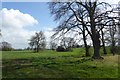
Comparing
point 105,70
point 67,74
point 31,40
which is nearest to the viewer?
point 67,74

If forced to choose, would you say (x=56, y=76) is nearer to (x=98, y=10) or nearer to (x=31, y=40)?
(x=98, y=10)

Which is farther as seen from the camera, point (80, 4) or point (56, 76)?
point (80, 4)

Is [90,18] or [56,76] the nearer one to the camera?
[56,76]

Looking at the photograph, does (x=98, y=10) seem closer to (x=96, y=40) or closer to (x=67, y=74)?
(x=96, y=40)

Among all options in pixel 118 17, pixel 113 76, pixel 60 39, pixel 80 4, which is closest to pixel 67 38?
pixel 60 39

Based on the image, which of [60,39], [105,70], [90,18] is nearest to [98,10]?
[90,18]

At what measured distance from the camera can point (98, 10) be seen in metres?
31.6

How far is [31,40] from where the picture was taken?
97.2m

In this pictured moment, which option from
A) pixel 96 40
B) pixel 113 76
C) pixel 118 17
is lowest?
pixel 113 76

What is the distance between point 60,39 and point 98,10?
6.22 m

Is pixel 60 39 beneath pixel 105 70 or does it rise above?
above

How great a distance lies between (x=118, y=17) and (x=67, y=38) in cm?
661

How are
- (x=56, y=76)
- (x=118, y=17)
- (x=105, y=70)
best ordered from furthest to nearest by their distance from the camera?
(x=118, y=17) < (x=105, y=70) < (x=56, y=76)

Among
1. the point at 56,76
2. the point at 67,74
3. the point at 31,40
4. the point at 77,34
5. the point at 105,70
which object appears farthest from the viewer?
the point at 31,40
